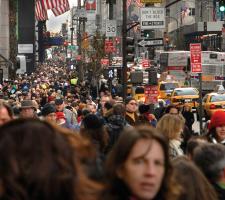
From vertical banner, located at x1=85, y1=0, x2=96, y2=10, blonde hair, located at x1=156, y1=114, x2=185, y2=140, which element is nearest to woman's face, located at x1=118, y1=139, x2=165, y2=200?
blonde hair, located at x1=156, y1=114, x2=185, y2=140

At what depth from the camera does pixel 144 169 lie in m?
4.07

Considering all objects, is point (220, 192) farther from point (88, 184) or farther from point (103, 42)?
point (103, 42)

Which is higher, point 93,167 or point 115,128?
point 93,167

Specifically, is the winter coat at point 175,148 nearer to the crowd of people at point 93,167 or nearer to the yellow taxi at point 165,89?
the crowd of people at point 93,167

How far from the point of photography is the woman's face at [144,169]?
404 centimetres

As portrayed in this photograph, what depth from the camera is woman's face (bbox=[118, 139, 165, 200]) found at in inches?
159

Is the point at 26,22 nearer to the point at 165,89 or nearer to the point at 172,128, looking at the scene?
the point at 165,89

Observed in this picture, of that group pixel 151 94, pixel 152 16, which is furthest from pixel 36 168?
pixel 152 16

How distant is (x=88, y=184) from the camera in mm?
3303

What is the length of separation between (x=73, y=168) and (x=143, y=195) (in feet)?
2.93

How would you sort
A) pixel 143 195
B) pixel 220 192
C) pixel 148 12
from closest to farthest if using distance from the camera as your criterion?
pixel 143 195, pixel 220 192, pixel 148 12

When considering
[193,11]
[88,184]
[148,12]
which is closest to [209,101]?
[148,12]

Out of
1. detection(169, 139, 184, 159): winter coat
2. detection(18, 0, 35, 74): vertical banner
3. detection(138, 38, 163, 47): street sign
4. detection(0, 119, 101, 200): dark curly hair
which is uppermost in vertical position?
detection(18, 0, 35, 74): vertical banner

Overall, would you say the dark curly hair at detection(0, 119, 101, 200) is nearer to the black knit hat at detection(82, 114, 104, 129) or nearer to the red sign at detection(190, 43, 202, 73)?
the black knit hat at detection(82, 114, 104, 129)
